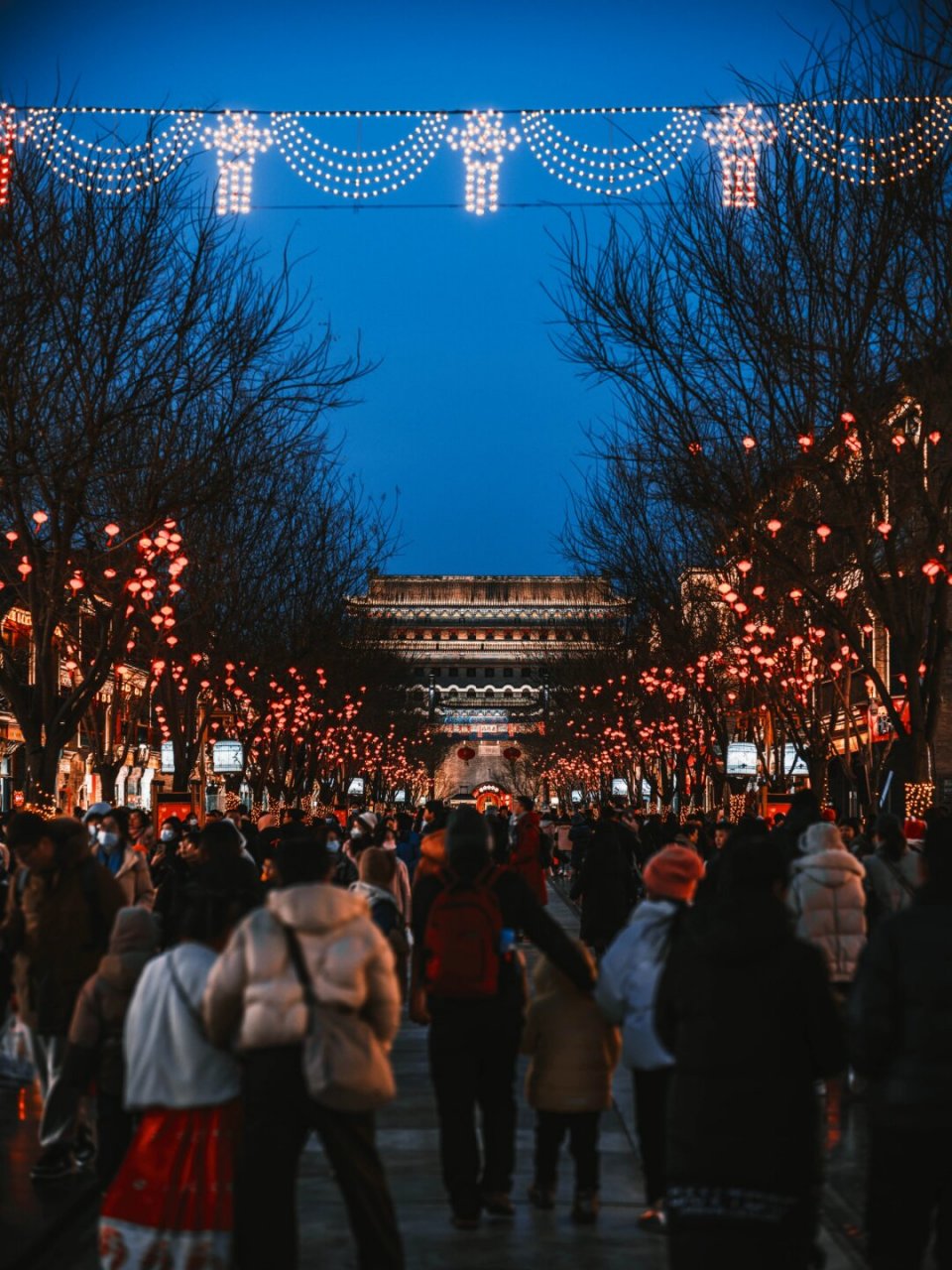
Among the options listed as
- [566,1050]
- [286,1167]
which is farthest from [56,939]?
[286,1167]

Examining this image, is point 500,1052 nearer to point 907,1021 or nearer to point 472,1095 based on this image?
point 472,1095

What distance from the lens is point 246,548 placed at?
43.5 meters

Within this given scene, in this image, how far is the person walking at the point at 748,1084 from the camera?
5723mm

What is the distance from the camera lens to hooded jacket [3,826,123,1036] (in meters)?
10.0

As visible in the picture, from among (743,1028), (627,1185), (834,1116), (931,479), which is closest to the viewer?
(743,1028)

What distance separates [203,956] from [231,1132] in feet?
2.02

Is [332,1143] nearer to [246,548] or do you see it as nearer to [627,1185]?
[627,1185]

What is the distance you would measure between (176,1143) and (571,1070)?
2719 mm

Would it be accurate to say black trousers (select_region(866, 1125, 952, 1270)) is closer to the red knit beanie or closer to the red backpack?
the red knit beanie

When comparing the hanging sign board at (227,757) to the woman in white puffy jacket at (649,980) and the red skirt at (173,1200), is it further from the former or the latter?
the red skirt at (173,1200)

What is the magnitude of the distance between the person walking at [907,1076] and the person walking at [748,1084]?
22 centimetres

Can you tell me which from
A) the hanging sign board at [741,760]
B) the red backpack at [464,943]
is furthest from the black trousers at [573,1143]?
the hanging sign board at [741,760]

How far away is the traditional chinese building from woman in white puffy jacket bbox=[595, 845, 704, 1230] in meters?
158

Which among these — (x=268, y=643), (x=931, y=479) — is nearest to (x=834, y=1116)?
(x=931, y=479)
